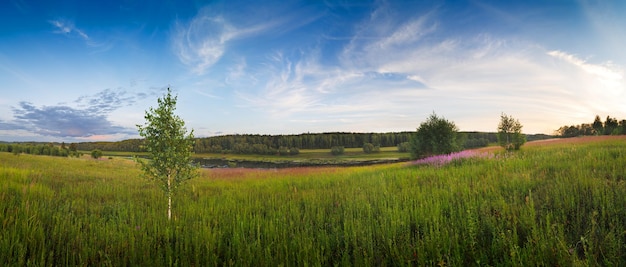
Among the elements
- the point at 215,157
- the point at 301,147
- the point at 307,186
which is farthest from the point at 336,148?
the point at 307,186

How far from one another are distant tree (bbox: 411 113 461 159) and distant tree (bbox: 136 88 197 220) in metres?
30.7

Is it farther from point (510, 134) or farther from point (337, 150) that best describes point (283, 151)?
point (510, 134)

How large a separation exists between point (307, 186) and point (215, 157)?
12210 cm

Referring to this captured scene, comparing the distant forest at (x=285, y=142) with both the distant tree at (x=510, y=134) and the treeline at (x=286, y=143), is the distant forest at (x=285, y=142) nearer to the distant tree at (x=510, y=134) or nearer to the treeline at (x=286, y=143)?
the treeline at (x=286, y=143)

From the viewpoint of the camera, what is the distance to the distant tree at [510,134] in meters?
25.1

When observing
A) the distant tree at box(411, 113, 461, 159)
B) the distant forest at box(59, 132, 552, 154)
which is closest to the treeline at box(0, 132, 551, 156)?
the distant forest at box(59, 132, 552, 154)

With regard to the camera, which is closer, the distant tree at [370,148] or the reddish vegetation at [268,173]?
the reddish vegetation at [268,173]

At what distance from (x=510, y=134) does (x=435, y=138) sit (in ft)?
25.3

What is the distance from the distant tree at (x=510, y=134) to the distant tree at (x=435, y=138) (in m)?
5.64

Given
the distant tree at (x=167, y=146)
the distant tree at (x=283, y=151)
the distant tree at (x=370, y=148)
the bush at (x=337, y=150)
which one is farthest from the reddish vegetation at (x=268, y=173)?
the distant tree at (x=283, y=151)

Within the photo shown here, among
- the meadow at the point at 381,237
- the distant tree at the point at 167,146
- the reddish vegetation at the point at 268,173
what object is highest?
the distant tree at the point at 167,146

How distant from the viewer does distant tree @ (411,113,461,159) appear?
107ft

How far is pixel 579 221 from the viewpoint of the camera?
4551mm

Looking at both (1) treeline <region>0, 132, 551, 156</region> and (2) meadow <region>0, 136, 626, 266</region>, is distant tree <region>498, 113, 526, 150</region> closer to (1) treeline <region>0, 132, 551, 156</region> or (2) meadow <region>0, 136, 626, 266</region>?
(2) meadow <region>0, 136, 626, 266</region>
